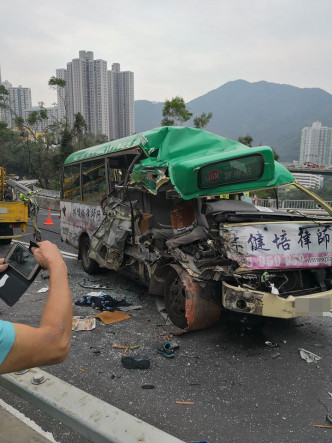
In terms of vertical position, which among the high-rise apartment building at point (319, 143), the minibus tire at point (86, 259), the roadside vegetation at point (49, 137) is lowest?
the minibus tire at point (86, 259)

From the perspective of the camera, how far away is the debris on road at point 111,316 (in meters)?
4.49

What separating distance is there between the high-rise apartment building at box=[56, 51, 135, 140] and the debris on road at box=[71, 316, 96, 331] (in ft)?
158

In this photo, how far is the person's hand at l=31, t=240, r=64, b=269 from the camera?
54.0 inches

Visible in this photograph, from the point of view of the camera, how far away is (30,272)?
1639 millimetres

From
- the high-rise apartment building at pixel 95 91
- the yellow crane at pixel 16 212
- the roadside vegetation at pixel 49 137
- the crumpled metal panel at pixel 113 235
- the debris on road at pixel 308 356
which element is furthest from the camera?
the high-rise apartment building at pixel 95 91

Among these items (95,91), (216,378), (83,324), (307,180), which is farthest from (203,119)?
(95,91)

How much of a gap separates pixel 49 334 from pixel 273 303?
272 centimetres

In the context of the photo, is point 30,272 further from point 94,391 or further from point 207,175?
point 207,175

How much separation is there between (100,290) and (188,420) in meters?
3.47

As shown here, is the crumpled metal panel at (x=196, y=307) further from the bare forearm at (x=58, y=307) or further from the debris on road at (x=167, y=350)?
the bare forearm at (x=58, y=307)

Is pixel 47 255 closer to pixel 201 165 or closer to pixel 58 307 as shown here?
pixel 58 307

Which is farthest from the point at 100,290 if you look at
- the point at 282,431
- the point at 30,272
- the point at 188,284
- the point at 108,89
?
the point at 108,89

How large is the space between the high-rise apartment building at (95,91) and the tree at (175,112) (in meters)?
25.0

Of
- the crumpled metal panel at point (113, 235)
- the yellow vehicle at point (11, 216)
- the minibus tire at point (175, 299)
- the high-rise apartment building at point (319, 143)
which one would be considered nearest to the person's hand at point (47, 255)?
the minibus tire at point (175, 299)
